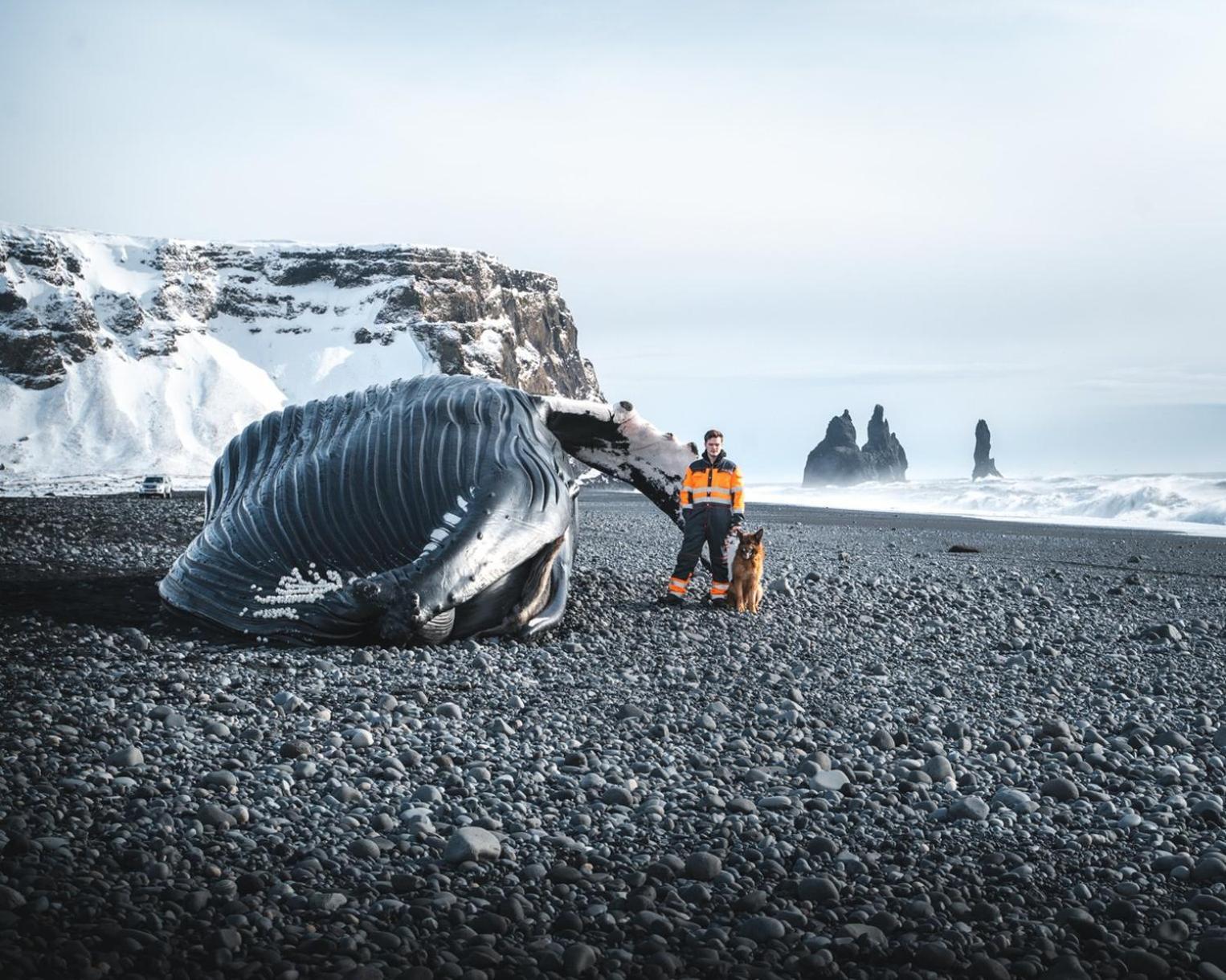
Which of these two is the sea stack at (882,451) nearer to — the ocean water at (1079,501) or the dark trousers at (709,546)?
the ocean water at (1079,501)

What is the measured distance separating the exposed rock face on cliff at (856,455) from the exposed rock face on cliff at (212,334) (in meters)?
47.4

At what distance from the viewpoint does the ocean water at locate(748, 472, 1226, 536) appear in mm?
39594

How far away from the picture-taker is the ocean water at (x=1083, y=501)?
39594 millimetres

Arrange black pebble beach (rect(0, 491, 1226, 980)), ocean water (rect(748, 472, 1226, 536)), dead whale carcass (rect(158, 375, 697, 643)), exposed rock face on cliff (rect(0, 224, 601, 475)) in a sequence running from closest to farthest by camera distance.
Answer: black pebble beach (rect(0, 491, 1226, 980)) < dead whale carcass (rect(158, 375, 697, 643)) < ocean water (rect(748, 472, 1226, 536)) < exposed rock face on cliff (rect(0, 224, 601, 475))

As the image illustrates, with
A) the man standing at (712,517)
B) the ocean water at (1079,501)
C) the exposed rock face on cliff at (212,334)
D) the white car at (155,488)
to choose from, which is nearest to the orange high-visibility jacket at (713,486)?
the man standing at (712,517)

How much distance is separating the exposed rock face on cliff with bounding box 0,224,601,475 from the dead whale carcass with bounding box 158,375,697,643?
115m

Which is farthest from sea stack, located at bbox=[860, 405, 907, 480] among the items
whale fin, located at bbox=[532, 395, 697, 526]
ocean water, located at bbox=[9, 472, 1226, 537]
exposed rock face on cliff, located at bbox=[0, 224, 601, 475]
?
whale fin, located at bbox=[532, 395, 697, 526]

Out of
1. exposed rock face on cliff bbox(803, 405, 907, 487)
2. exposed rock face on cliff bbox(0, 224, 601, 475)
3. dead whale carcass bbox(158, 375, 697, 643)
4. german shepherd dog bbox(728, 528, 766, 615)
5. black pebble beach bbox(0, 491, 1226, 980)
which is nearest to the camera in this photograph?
black pebble beach bbox(0, 491, 1226, 980)

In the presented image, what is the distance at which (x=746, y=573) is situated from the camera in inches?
436

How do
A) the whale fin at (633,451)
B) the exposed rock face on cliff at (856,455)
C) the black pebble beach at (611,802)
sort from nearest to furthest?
the black pebble beach at (611,802) → the whale fin at (633,451) → the exposed rock face on cliff at (856,455)

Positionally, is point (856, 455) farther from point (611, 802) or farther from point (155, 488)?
point (611, 802)

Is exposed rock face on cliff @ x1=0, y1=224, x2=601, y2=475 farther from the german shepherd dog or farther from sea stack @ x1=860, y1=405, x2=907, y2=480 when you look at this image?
the german shepherd dog

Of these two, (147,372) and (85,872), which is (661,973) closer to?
(85,872)

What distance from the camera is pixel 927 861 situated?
15.0 feet
